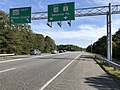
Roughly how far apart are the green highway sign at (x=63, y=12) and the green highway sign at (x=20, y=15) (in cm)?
387

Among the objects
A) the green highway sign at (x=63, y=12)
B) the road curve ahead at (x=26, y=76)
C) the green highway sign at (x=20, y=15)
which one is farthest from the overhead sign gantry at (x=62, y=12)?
the road curve ahead at (x=26, y=76)

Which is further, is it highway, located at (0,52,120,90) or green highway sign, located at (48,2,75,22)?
green highway sign, located at (48,2,75,22)

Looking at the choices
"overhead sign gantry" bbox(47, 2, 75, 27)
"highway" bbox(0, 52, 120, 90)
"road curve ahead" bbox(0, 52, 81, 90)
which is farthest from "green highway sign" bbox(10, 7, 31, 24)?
"highway" bbox(0, 52, 120, 90)

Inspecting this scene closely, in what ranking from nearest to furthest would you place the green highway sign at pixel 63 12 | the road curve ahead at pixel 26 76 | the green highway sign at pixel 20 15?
the road curve ahead at pixel 26 76 → the green highway sign at pixel 63 12 → the green highway sign at pixel 20 15

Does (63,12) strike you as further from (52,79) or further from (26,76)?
(52,79)

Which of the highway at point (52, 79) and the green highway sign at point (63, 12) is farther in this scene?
the green highway sign at point (63, 12)

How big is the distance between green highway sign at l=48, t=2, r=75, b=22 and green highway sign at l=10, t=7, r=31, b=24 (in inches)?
152

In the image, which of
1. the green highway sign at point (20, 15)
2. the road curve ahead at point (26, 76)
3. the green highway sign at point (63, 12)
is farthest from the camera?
the green highway sign at point (20, 15)

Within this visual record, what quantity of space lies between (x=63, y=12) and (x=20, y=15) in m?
6.92

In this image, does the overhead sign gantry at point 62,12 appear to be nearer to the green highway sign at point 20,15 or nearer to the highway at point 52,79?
the green highway sign at point 20,15

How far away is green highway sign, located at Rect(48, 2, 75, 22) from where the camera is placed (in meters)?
38.7

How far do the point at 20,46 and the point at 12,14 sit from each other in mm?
41554

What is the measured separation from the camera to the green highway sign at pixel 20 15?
40.6 meters

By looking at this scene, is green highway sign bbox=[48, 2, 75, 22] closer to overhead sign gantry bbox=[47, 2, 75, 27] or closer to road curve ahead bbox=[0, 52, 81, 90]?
overhead sign gantry bbox=[47, 2, 75, 27]
